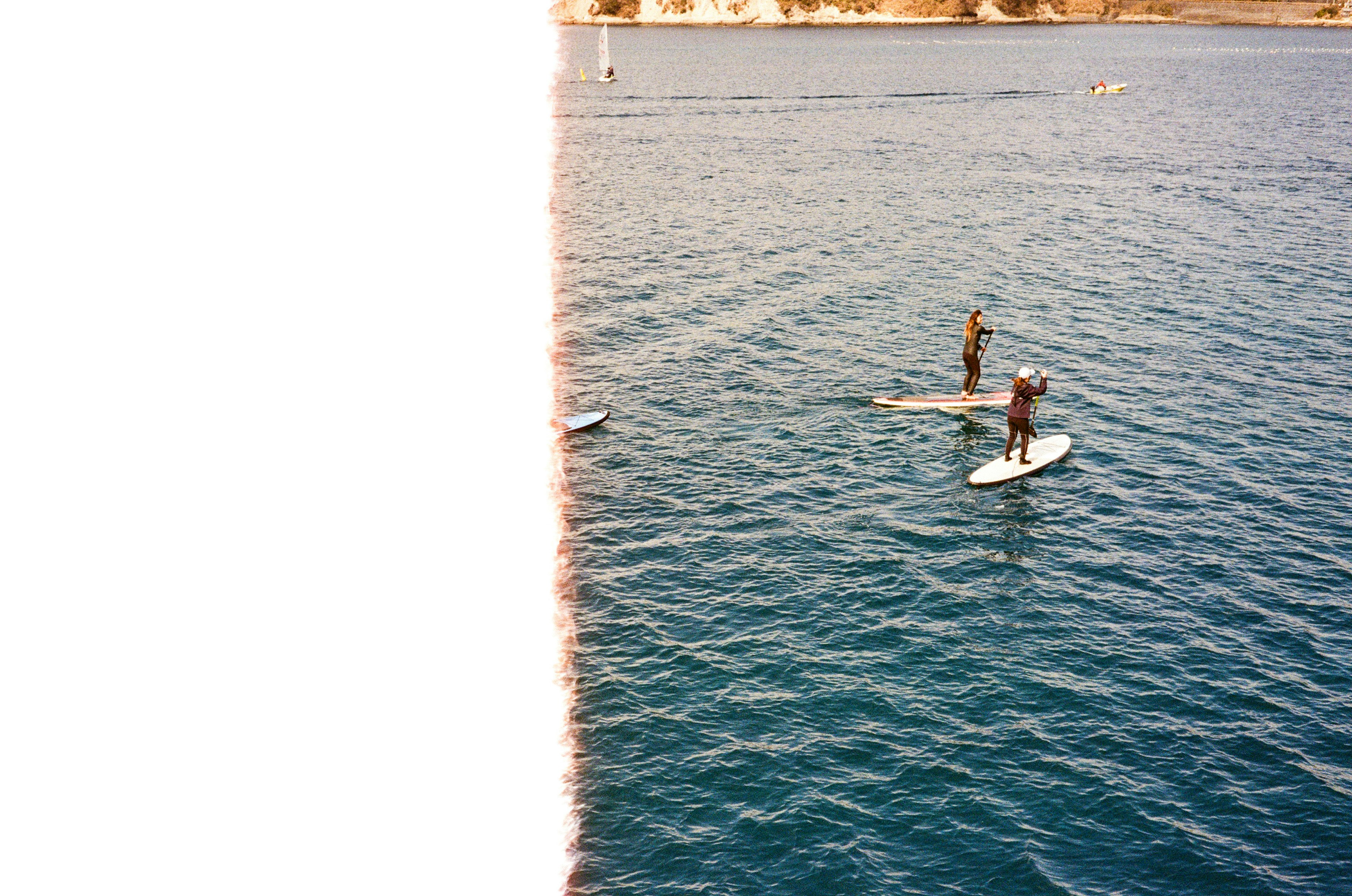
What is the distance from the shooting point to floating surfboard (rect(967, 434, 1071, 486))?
4125cm

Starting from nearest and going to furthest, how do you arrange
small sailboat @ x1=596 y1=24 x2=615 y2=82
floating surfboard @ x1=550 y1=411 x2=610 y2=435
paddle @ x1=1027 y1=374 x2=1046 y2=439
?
paddle @ x1=1027 y1=374 x2=1046 y2=439 < floating surfboard @ x1=550 y1=411 x2=610 y2=435 < small sailboat @ x1=596 y1=24 x2=615 y2=82

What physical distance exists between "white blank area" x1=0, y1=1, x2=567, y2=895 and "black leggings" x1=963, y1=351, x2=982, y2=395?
24913 millimetres

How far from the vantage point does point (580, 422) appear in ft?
153

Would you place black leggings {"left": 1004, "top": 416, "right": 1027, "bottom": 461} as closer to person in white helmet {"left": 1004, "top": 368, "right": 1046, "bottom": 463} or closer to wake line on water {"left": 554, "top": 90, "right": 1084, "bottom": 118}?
person in white helmet {"left": 1004, "top": 368, "right": 1046, "bottom": 463}

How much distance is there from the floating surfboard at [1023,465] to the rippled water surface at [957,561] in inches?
22.7

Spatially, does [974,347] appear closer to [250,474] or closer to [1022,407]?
[1022,407]

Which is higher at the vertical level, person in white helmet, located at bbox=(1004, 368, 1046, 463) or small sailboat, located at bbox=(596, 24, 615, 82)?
small sailboat, located at bbox=(596, 24, 615, 82)

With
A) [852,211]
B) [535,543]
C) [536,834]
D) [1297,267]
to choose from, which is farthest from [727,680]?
[852,211]

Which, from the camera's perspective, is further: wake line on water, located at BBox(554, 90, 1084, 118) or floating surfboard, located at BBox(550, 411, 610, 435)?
wake line on water, located at BBox(554, 90, 1084, 118)

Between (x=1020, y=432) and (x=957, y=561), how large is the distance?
8.76 metres

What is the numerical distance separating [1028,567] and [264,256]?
25.8 metres

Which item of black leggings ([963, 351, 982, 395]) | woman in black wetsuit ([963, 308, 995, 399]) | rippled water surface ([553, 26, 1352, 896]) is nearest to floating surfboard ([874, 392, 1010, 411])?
woman in black wetsuit ([963, 308, 995, 399])

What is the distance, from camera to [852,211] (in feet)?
290

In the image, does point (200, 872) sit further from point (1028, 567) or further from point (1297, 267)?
point (1297, 267)
